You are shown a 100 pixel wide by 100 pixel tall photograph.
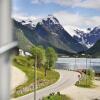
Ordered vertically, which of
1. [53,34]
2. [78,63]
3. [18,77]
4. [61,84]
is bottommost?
[61,84]

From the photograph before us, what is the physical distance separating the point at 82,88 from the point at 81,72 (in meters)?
0.33

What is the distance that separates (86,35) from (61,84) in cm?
441

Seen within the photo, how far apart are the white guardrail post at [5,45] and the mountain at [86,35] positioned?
24.1 ft

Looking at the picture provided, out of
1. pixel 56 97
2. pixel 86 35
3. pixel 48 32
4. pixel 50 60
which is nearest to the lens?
pixel 56 97

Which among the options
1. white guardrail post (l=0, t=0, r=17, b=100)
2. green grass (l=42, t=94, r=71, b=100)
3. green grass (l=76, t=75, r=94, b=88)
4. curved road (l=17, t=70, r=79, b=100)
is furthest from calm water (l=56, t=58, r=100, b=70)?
white guardrail post (l=0, t=0, r=17, b=100)

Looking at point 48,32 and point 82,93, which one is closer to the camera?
point 82,93

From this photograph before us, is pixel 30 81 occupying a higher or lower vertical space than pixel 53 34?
lower

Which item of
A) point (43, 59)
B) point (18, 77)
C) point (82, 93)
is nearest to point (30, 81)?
point (18, 77)

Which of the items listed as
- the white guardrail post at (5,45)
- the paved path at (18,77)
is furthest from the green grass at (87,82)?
the white guardrail post at (5,45)

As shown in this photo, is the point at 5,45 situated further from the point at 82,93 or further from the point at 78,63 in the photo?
the point at 78,63

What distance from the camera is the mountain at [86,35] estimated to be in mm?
7883

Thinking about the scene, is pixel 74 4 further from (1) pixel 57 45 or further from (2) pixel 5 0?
(2) pixel 5 0

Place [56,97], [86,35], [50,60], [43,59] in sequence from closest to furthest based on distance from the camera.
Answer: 1. [56,97]
2. [43,59]
3. [50,60]
4. [86,35]

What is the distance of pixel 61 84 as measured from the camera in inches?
215
